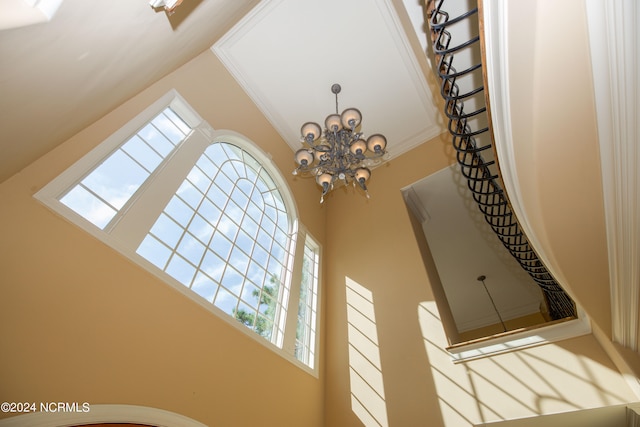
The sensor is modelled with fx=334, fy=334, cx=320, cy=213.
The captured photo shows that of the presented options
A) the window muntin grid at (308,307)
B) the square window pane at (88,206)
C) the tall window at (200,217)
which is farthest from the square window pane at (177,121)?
the window muntin grid at (308,307)

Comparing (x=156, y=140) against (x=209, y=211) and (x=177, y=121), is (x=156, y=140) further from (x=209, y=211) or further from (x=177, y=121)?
(x=209, y=211)

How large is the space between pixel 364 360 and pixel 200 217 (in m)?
2.44

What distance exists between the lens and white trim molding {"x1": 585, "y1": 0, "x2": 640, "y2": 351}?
2.82ft

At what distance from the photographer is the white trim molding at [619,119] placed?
859 mm

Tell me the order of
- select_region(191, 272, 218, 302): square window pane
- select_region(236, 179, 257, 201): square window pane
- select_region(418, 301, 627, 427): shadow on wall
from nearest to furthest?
select_region(418, 301, 627, 427): shadow on wall → select_region(191, 272, 218, 302): square window pane → select_region(236, 179, 257, 201): square window pane

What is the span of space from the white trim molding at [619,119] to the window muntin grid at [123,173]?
9.67 ft

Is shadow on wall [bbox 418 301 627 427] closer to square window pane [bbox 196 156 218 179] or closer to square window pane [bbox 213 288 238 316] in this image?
square window pane [bbox 213 288 238 316]

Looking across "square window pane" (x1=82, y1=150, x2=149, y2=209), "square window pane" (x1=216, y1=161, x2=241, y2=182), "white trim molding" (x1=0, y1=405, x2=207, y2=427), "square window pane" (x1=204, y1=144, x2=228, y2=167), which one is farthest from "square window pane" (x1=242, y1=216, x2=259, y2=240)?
"white trim molding" (x1=0, y1=405, x2=207, y2=427)

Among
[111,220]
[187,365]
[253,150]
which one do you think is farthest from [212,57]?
[187,365]

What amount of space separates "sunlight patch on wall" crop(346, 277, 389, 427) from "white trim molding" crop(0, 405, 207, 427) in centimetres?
177

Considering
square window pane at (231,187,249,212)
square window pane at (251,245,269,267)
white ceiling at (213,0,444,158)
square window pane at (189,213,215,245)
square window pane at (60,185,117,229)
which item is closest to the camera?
square window pane at (60,185,117,229)

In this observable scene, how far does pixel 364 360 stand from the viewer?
3855 mm

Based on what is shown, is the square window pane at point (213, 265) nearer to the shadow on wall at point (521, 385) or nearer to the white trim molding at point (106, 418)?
the white trim molding at point (106, 418)

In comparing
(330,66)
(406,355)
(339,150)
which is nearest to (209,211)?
(339,150)
